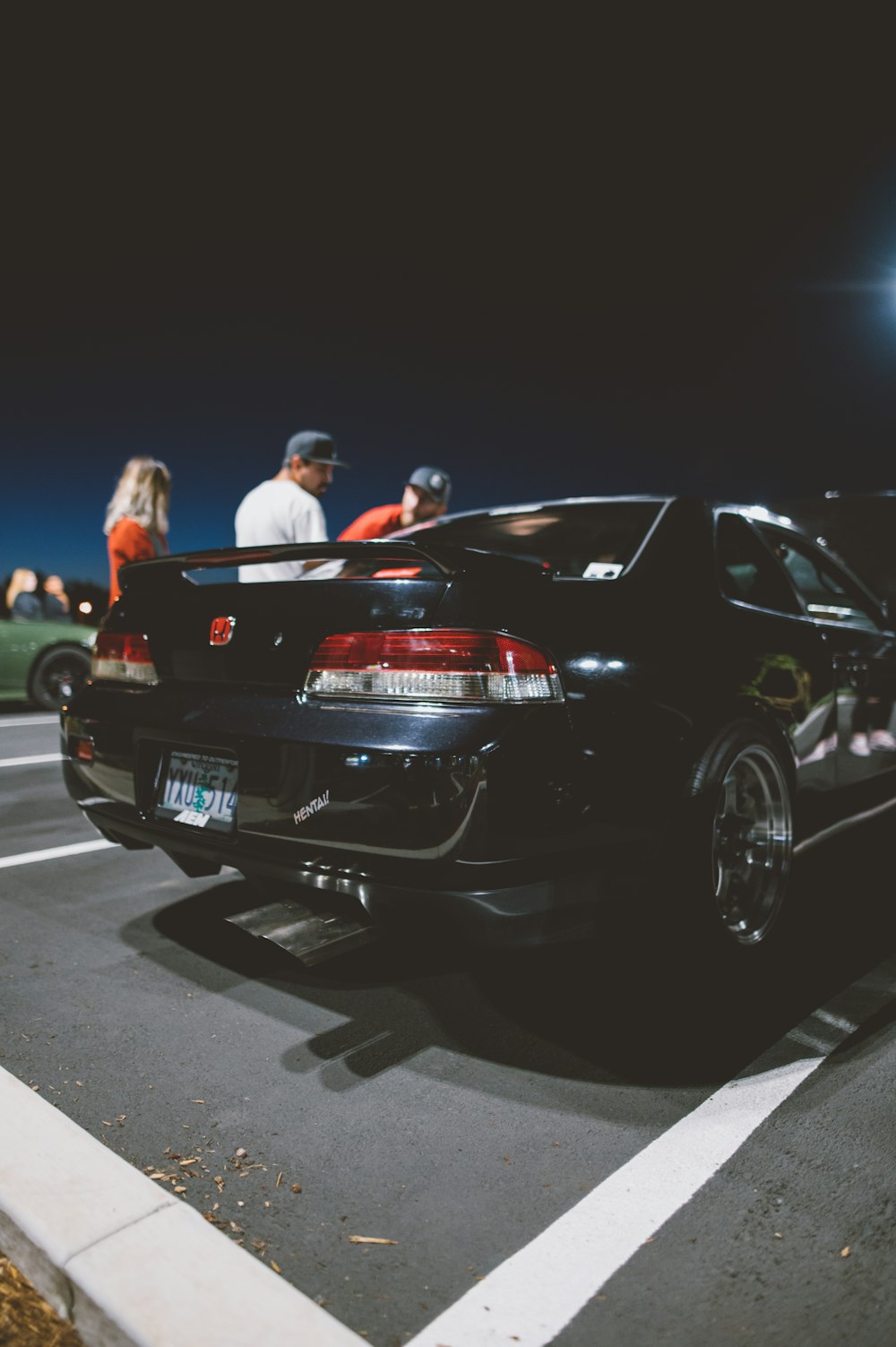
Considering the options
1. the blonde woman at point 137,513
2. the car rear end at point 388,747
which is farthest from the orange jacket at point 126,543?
the car rear end at point 388,747

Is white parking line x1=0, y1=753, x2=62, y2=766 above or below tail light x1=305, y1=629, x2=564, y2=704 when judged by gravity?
below

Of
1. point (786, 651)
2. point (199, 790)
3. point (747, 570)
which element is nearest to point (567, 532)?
point (747, 570)

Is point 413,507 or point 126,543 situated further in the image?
point 413,507

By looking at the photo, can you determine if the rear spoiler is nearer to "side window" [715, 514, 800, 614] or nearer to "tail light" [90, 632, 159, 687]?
"tail light" [90, 632, 159, 687]

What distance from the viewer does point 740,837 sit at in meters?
3.04

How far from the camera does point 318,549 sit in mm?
2674

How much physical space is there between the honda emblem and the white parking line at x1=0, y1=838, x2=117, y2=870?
5.92 ft

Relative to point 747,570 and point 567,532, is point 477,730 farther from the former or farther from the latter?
point 747,570

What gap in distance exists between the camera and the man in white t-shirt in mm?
4723

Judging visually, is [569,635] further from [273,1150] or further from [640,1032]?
[273,1150]

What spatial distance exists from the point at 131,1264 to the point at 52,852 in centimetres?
307

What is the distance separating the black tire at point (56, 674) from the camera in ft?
32.2

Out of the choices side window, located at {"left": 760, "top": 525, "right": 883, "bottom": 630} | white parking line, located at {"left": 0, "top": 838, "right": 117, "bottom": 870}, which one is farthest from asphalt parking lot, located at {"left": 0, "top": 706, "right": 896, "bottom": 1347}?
side window, located at {"left": 760, "top": 525, "right": 883, "bottom": 630}

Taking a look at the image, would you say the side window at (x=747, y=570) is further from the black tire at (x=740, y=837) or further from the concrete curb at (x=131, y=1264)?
the concrete curb at (x=131, y=1264)
